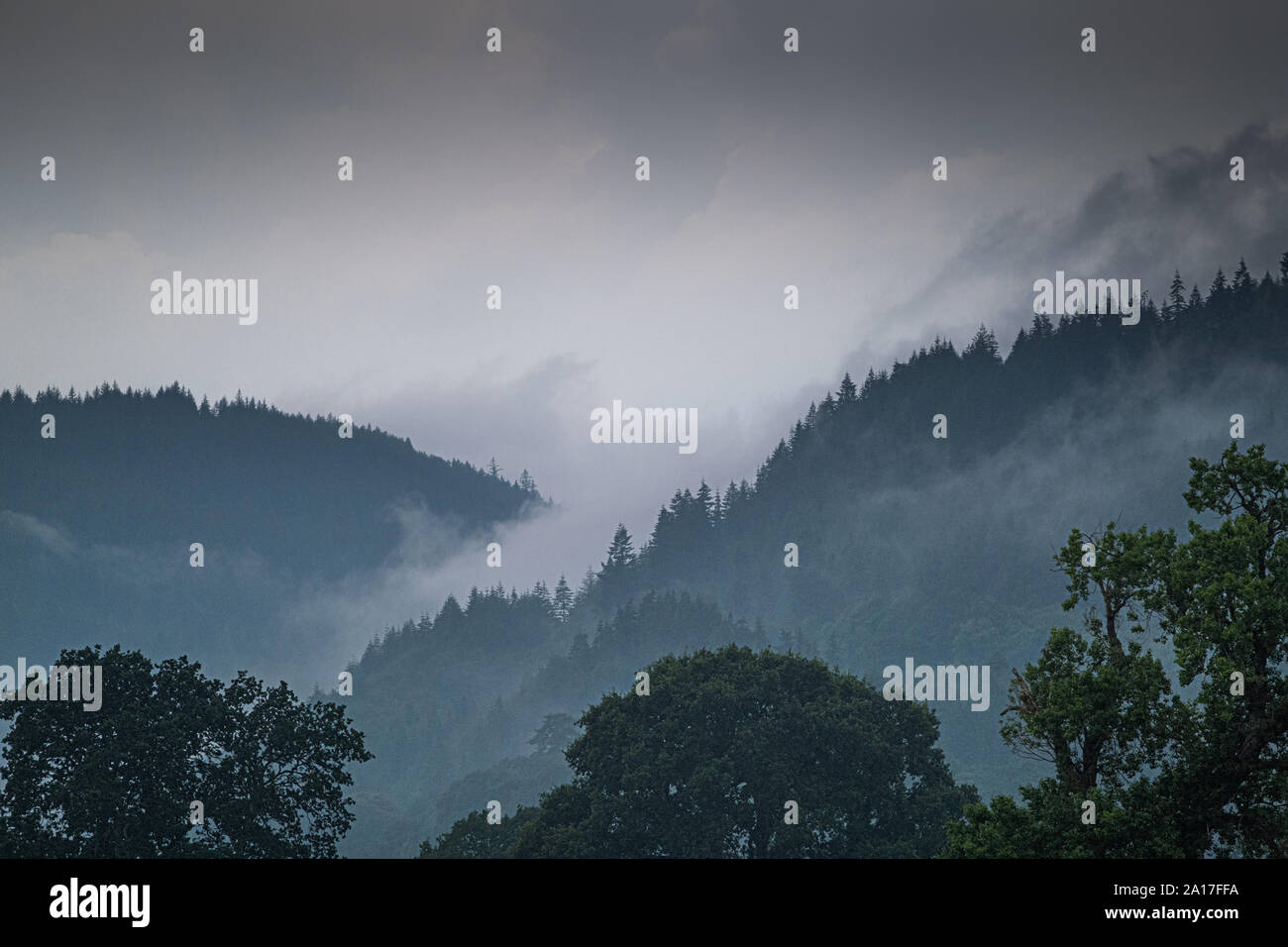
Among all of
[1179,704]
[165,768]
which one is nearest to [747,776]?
[165,768]

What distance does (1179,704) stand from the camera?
3044 centimetres

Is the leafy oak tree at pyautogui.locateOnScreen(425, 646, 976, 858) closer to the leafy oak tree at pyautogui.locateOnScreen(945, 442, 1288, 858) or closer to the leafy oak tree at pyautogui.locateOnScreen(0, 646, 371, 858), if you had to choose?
the leafy oak tree at pyautogui.locateOnScreen(0, 646, 371, 858)

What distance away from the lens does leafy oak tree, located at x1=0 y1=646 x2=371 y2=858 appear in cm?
4188

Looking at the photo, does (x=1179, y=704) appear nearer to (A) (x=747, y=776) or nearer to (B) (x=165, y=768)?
(A) (x=747, y=776)

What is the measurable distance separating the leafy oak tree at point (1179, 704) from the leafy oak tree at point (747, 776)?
22670 millimetres

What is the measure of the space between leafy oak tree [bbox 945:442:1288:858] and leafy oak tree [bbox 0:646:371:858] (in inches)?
1062

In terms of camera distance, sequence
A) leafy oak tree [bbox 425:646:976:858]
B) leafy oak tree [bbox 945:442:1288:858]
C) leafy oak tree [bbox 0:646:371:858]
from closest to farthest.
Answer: leafy oak tree [bbox 945:442:1288:858], leafy oak tree [bbox 0:646:371:858], leafy oak tree [bbox 425:646:976:858]

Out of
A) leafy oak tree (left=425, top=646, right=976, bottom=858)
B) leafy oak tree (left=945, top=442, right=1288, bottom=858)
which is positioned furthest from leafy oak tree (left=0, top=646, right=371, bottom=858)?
leafy oak tree (left=945, top=442, right=1288, bottom=858)

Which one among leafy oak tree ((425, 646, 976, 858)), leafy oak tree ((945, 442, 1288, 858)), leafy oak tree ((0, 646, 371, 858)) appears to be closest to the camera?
leafy oak tree ((945, 442, 1288, 858))

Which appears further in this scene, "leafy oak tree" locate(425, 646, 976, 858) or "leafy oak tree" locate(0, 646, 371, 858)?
"leafy oak tree" locate(425, 646, 976, 858)
